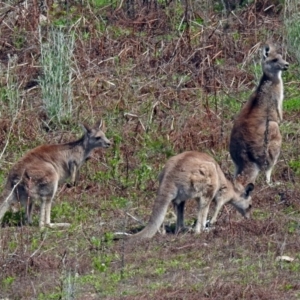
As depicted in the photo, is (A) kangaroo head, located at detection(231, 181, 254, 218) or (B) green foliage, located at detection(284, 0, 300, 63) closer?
(A) kangaroo head, located at detection(231, 181, 254, 218)

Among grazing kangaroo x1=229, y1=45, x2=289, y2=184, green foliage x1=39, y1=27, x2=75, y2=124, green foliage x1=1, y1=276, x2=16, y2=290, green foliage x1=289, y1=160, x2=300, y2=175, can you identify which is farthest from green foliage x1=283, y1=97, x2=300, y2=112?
green foliage x1=1, y1=276, x2=16, y2=290

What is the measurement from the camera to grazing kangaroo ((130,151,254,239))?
9422 millimetres

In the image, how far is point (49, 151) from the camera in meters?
10.7

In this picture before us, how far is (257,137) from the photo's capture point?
11.5m

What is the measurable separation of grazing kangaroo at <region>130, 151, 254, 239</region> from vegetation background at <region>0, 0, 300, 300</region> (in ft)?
0.66

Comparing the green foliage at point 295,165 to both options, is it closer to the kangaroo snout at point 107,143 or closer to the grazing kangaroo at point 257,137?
the grazing kangaroo at point 257,137

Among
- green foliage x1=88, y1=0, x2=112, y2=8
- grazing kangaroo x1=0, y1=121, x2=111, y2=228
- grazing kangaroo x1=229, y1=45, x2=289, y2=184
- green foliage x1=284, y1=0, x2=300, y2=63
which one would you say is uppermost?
green foliage x1=88, y1=0, x2=112, y2=8

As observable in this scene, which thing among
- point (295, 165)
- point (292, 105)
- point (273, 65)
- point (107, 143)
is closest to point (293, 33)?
point (292, 105)

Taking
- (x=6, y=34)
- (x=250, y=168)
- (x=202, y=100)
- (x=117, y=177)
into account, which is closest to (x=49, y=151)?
(x=117, y=177)

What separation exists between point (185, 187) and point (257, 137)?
7.34 ft

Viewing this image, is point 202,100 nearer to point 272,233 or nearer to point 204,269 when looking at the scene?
point 272,233

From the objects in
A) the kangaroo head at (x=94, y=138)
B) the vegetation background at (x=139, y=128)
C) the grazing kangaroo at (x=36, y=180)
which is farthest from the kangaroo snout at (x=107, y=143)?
the grazing kangaroo at (x=36, y=180)

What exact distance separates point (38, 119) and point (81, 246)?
4.06 meters

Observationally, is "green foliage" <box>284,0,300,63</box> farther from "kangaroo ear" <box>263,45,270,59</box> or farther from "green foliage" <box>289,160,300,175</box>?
"green foliage" <box>289,160,300,175</box>
